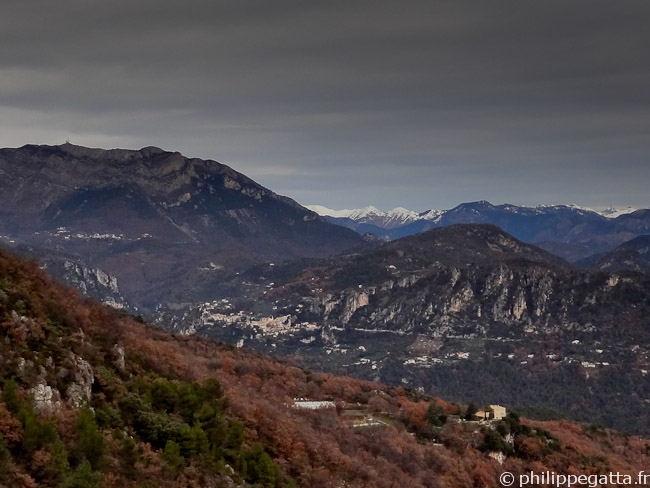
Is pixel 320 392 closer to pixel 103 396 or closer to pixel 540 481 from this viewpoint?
pixel 540 481

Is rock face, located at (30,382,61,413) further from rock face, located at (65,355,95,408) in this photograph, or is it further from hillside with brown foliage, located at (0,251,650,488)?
rock face, located at (65,355,95,408)

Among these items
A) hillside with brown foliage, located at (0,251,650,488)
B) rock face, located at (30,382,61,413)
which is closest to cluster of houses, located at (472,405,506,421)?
hillside with brown foliage, located at (0,251,650,488)

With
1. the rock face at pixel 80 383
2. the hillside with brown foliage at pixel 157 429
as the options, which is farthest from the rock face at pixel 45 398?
the rock face at pixel 80 383

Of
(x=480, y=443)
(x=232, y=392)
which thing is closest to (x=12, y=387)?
(x=232, y=392)

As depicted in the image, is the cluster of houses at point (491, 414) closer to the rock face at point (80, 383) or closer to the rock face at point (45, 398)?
the rock face at point (80, 383)

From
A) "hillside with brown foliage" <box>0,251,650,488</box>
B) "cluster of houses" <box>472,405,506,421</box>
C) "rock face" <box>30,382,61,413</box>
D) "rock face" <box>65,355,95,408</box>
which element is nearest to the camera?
"hillside with brown foliage" <box>0,251,650,488</box>

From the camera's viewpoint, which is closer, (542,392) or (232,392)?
(232,392)

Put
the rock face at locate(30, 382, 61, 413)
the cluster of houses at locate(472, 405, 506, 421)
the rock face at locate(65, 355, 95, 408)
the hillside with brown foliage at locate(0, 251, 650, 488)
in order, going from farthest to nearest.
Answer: the cluster of houses at locate(472, 405, 506, 421)
the rock face at locate(65, 355, 95, 408)
the rock face at locate(30, 382, 61, 413)
the hillside with brown foliage at locate(0, 251, 650, 488)

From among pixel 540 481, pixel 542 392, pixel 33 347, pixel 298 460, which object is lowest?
pixel 542 392

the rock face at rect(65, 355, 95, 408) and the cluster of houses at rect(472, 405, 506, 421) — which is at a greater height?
the rock face at rect(65, 355, 95, 408)
